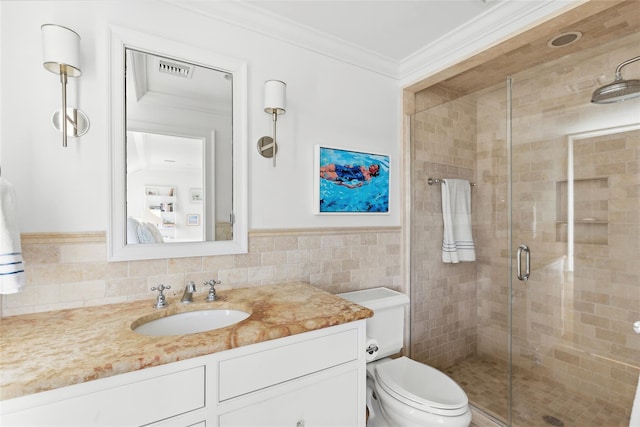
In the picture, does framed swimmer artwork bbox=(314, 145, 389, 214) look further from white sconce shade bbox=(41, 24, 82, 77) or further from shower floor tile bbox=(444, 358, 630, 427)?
shower floor tile bbox=(444, 358, 630, 427)

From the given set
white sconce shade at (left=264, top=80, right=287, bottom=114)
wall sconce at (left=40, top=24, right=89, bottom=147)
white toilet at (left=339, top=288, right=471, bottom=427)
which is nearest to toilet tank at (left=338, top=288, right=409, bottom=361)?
white toilet at (left=339, top=288, right=471, bottom=427)

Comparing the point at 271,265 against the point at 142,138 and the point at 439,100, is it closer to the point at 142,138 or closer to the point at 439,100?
the point at 142,138

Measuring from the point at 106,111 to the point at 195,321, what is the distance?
1.00 m

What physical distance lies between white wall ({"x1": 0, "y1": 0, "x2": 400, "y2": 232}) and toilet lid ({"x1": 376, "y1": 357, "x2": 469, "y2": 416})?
91cm

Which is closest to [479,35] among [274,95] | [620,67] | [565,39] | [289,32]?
[565,39]

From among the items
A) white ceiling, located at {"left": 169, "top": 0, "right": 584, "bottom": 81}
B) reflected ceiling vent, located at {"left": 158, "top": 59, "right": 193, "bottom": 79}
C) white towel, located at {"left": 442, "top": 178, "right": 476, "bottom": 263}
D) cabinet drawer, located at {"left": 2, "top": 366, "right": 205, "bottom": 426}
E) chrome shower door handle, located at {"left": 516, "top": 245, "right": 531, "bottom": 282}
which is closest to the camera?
cabinet drawer, located at {"left": 2, "top": 366, "right": 205, "bottom": 426}

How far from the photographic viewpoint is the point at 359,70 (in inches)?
84.9

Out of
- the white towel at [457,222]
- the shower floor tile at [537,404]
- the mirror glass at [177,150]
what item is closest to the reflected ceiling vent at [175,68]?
the mirror glass at [177,150]

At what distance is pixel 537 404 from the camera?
1875 mm

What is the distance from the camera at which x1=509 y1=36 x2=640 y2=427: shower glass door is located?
166 cm

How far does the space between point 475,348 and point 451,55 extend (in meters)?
2.05

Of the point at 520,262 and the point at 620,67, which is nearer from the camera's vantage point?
the point at 620,67

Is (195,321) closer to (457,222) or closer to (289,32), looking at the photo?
(289,32)

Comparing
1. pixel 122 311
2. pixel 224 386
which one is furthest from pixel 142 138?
pixel 224 386
